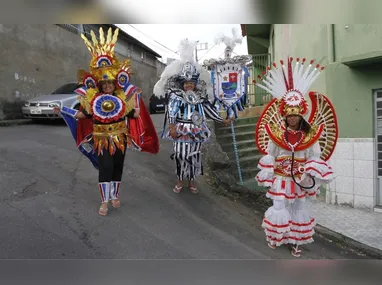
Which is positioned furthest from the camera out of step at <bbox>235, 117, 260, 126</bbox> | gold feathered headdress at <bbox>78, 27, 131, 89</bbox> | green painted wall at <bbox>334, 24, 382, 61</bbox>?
step at <bbox>235, 117, 260, 126</bbox>

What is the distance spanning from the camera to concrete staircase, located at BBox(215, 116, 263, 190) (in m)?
6.34

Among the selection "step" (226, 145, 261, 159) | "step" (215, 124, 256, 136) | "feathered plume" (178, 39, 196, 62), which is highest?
"feathered plume" (178, 39, 196, 62)

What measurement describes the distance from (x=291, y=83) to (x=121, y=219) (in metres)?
2.38

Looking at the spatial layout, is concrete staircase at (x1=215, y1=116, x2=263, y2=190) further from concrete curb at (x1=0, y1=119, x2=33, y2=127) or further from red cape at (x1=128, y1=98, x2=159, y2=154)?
concrete curb at (x1=0, y1=119, x2=33, y2=127)

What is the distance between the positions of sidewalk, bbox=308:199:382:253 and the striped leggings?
182 centimetres

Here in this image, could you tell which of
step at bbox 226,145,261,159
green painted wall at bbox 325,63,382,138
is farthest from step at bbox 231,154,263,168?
green painted wall at bbox 325,63,382,138

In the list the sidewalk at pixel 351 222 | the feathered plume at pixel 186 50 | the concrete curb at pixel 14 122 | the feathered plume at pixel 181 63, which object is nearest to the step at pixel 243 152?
the sidewalk at pixel 351 222

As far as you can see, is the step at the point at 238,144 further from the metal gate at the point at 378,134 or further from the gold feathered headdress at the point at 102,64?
the gold feathered headdress at the point at 102,64

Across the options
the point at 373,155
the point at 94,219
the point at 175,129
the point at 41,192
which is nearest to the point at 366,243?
the point at 373,155

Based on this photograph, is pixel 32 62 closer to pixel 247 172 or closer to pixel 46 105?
pixel 46 105

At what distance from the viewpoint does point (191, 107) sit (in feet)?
14.3

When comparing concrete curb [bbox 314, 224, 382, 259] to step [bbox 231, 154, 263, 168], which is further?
step [bbox 231, 154, 263, 168]

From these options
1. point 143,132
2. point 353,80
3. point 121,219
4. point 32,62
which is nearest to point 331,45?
point 353,80
